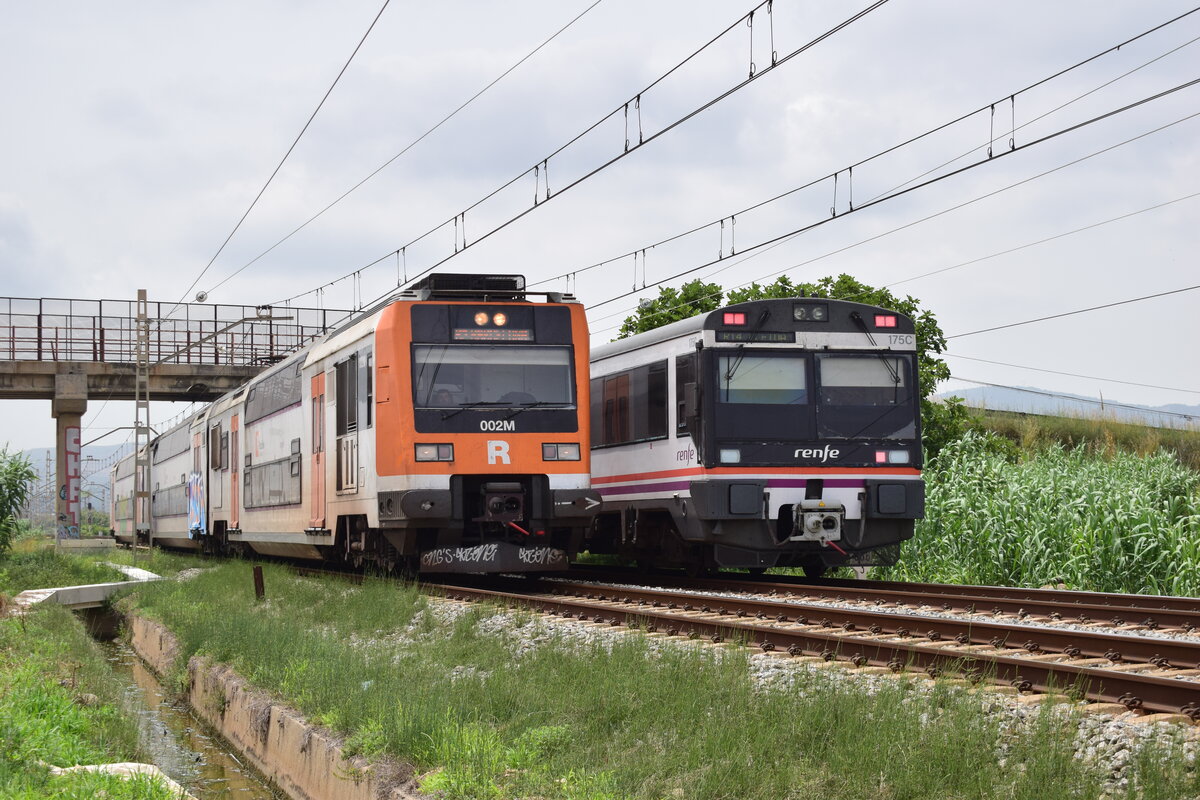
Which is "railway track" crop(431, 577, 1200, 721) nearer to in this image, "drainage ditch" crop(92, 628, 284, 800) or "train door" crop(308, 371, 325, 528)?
"drainage ditch" crop(92, 628, 284, 800)

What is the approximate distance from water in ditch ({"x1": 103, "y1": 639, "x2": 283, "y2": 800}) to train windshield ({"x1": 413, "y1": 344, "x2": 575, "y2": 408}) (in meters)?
4.54

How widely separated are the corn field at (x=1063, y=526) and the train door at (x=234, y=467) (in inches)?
540

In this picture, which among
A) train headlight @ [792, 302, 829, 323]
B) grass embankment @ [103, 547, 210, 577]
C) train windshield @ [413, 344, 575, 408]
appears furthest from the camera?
grass embankment @ [103, 547, 210, 577]

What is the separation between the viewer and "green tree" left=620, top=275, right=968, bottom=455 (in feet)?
98.5

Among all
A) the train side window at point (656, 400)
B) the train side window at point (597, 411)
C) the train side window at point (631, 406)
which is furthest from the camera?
the train side window at point (597, 411)

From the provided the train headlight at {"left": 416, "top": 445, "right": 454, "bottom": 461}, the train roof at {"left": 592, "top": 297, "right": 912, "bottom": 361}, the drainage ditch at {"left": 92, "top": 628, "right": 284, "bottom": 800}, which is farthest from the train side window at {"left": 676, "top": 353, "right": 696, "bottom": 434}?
the drainage ditch at {"left": 92, "top": 628, "right": 284, "bottom": 800}

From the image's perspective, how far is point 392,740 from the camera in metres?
7.53

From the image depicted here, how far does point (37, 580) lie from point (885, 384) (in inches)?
667

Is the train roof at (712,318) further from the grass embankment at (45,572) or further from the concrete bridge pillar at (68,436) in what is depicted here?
the concrete bridge pillar at (68,436)

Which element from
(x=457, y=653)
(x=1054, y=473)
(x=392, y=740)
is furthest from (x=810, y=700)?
(x=1054, y=473)

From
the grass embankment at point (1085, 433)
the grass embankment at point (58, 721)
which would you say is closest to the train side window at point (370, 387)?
the grass embankment at point (58, 721)

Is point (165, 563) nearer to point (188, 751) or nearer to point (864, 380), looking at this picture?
point (864, 380)

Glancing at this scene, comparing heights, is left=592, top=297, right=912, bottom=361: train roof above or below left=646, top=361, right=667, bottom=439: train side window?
above

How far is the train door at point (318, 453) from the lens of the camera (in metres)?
19.2
